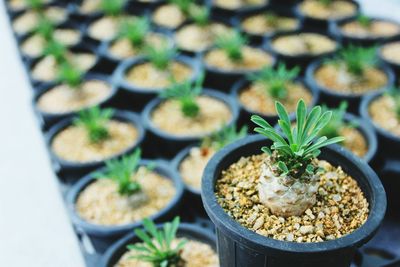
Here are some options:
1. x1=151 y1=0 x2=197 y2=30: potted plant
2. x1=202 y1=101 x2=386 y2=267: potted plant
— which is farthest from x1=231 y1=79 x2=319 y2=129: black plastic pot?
x1=202 y1=101 x2=386 y2=267: potted plant

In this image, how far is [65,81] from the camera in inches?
101

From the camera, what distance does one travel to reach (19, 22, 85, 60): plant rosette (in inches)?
123

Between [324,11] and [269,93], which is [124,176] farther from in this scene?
[324,11]

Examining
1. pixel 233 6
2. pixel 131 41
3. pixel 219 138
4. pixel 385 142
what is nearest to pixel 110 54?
pixel 131 41

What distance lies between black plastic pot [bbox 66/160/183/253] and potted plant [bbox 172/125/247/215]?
7 centimetres

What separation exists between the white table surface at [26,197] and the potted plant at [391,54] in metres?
1.98

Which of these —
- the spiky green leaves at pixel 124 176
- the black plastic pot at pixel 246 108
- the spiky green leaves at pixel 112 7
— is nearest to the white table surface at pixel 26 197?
the spiky green leaves at pixel 124 176

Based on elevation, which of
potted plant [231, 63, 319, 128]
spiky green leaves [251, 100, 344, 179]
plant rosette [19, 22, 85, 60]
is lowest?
potted plant [231, 63, 319, 128]

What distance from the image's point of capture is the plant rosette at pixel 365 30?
284cm

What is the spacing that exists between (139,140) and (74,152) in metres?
0.33

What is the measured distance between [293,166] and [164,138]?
1200 mm

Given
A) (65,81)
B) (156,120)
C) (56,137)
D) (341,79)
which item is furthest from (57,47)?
(341,79)

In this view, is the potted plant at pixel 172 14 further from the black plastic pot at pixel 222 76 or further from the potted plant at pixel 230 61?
the black plastic pot at pixel 222 76

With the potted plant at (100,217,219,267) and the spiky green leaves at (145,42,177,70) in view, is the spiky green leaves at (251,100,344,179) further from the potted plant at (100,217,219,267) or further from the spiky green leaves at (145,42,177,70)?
the spiky green leaves at (145,42,177,70)
